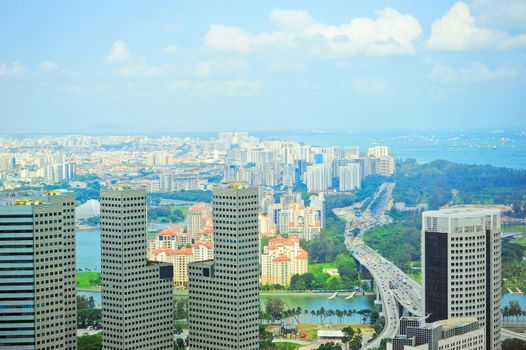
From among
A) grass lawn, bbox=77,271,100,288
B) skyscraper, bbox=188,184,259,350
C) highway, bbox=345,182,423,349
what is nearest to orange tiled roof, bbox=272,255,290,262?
highway, bbox=345,182,423,349

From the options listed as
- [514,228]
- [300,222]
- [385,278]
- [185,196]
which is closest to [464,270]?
[385,278]

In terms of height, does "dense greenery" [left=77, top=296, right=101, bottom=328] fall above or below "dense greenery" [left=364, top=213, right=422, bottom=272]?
below

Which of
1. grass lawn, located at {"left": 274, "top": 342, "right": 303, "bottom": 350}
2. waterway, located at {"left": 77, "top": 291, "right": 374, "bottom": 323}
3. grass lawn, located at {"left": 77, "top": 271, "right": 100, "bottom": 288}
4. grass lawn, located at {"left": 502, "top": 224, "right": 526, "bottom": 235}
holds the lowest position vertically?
waterway, located at {"left": 77, "top": 291, "right": 374, "bottom": 323}

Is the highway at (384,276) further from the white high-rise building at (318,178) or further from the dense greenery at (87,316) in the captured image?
the dense greenery at (87,316)

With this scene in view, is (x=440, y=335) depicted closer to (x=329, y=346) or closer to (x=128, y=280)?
(x=128, y=280)

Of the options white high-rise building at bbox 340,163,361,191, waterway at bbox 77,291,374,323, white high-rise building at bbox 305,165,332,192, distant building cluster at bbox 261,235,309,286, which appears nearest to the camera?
waterway at bbox 77,291,374,323

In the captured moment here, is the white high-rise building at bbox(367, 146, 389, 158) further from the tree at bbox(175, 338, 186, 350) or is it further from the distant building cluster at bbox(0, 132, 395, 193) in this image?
the tree at bbox(175, 338, 186, 350)
